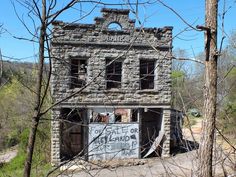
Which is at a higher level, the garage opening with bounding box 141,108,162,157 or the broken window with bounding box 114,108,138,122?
the broken window with bounding box 114,108,138,122

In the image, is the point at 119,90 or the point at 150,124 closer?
the point at 119,90

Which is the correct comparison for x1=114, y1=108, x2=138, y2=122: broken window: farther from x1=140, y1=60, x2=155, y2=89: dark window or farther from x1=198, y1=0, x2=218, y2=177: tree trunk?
x1=198, y1=0, x2=218, y2=177: tree trunk

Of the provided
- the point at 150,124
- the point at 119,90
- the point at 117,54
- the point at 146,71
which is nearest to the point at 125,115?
the point at 119,90

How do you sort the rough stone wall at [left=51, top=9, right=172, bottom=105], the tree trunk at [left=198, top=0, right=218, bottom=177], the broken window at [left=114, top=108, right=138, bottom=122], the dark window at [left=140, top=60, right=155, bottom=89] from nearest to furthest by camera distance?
the tree trunk at [left=198, top=0, right=218, bottom=177] → the rough stone wall at [left=51, top=9, right=172, bottom=105] → the dark window at [left=140, top=60, right=155, bottom=89] → the broken window at [left=114, top=108, right=138, bottom=122]

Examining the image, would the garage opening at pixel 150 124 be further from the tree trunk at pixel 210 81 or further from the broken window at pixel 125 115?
the tree trunk at pixel 210 81

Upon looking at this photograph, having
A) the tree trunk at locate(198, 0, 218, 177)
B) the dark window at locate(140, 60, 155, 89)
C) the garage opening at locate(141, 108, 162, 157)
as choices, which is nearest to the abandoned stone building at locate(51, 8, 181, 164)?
the dark window at locate(140, 60, 155, 89)

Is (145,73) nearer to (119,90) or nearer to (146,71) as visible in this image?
(146,71)

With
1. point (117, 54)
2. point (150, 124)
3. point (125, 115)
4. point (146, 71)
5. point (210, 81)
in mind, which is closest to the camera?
point (210, 81)

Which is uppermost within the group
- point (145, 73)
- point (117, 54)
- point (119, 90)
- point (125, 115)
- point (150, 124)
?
point (117, 54)

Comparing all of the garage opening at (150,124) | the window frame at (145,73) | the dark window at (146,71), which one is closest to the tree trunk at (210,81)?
the window frame at (145,73)

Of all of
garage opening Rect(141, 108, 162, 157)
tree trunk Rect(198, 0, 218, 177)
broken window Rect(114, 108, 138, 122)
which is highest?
tree trunk Rect(198, 0, 218, 177)

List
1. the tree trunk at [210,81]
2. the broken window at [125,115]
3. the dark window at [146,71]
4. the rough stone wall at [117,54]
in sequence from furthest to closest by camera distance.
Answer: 1. the broken window at [125,115]
2. the dark window at [146,71]
3. the rough stone wall at [117,54]
4. the tree trunk at [210,81]

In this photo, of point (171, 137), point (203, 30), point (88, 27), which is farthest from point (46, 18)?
point (171, 137)

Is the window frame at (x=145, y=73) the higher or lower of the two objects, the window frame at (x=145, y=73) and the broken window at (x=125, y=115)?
the higher
